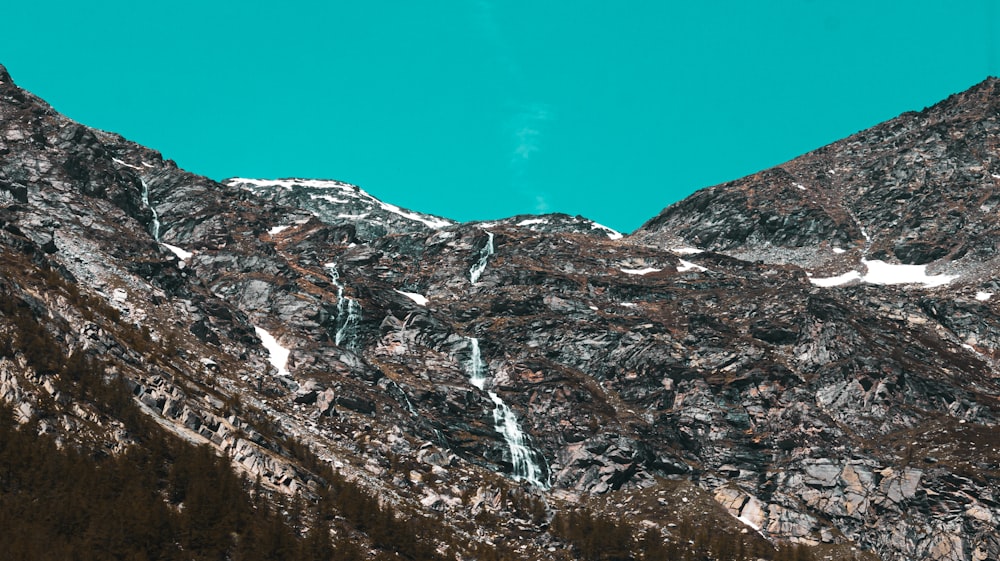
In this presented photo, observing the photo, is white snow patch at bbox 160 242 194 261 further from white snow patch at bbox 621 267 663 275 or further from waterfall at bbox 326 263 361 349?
white snow patch at bbox 621 267 663 275

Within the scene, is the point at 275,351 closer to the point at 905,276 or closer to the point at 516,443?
the point at 516,443

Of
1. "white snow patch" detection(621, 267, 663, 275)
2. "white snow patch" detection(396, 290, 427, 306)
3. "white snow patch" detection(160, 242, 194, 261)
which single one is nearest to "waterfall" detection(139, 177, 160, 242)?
"white snow patch" detection(160, 242, 194, 261)

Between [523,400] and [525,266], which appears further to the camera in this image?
[525,266]

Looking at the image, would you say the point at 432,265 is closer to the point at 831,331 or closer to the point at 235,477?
the point at 831,331

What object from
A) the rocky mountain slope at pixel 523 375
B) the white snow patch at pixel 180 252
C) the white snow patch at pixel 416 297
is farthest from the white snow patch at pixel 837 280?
the white snow patch at pixel 180 252

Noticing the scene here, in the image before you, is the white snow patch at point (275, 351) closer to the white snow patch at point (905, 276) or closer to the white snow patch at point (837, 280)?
the white snow patch at point (837, 280)

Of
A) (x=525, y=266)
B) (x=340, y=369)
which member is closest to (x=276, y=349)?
(x=340, y=369)

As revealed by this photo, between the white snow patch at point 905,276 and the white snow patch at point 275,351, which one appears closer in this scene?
the white snow patch at point 275,351
